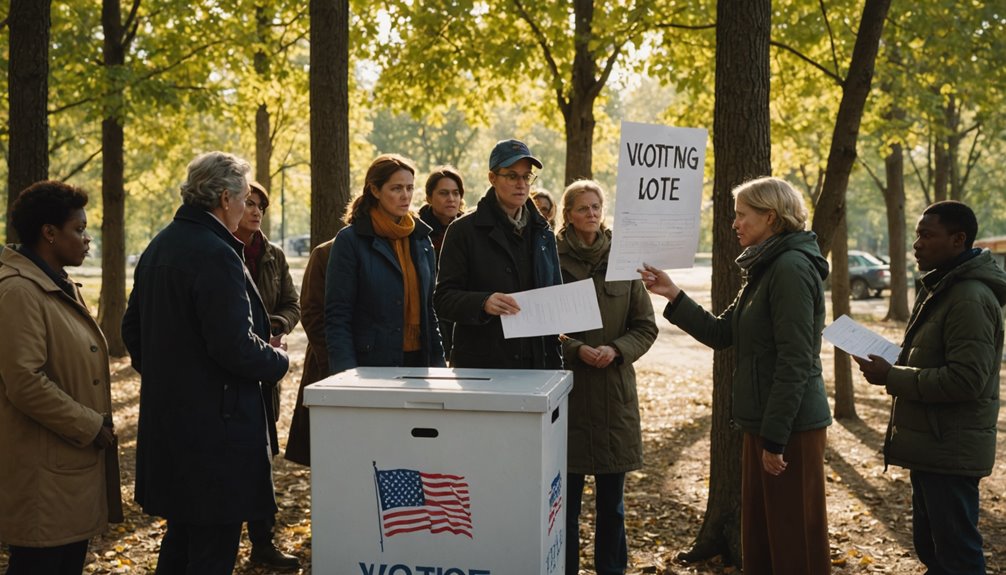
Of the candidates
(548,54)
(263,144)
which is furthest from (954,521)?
(263,144)

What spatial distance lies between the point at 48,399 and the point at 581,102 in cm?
902

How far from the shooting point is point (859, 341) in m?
4.22

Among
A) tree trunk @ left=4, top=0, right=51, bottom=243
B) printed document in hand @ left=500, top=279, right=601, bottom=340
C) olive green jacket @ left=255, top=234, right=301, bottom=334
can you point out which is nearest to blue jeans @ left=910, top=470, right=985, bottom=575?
printed document in hand @ left=500, top=279, right=601, bottom=340

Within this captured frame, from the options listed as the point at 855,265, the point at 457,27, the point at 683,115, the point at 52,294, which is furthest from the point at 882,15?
the point at 855,265

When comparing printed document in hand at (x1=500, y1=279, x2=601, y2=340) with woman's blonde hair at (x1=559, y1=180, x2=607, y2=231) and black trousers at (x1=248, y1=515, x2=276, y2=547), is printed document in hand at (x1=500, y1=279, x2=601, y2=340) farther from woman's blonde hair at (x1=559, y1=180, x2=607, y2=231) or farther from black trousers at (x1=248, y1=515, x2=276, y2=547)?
black trousers at (x1=248, y1=515, x2=276, y2=547)

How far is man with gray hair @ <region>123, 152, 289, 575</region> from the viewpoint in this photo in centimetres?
335

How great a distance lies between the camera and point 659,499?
6867 millimetres

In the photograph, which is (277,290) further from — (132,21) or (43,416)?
(132,21)

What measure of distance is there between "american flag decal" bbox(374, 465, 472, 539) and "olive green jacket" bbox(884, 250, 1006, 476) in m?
2.14

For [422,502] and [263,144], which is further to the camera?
[263,144]

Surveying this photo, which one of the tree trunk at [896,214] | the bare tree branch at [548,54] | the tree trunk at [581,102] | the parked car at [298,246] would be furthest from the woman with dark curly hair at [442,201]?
the parked car at [298,246]

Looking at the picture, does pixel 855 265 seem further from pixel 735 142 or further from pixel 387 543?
pixel 387 543

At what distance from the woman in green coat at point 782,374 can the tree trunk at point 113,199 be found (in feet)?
33.4

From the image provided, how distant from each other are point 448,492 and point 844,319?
2.17m
